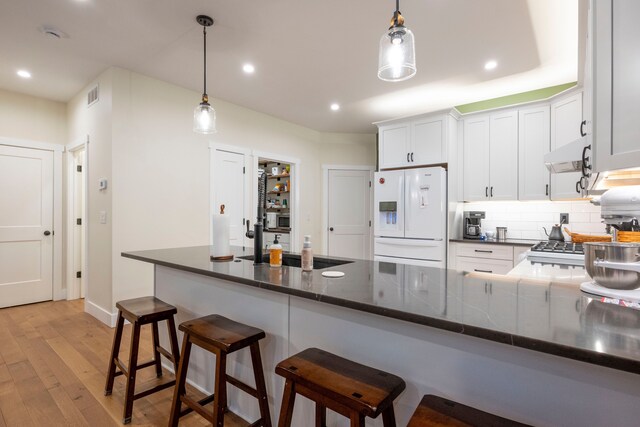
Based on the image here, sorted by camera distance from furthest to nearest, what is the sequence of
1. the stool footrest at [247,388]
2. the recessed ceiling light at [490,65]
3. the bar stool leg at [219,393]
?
the recessed ceiling light at [490,65]
the stool footrest at [247,388]
the bar stool leg at [219,393]

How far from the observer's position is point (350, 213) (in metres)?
5.87

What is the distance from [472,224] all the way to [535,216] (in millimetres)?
696

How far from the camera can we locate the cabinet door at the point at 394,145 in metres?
4.37

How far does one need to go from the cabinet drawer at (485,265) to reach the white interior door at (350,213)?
2049 mm

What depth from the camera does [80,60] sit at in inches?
125

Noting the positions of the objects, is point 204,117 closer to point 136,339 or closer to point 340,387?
point 136,339

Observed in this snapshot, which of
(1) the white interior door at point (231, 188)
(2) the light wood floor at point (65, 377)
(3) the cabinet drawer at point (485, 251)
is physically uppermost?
(1) the white interior door at point (231, 188)

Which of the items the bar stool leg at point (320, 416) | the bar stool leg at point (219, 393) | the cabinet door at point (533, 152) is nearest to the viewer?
the bar stool leg at point (320, 416)

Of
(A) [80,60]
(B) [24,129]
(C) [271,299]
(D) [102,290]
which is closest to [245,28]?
(A) [80,60]

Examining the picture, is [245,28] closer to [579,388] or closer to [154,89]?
[154,89]

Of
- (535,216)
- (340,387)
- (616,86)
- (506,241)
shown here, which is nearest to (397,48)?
(616,86)

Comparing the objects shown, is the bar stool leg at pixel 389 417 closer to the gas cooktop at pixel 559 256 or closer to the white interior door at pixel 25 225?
the gas cooktop at pixel 559 256

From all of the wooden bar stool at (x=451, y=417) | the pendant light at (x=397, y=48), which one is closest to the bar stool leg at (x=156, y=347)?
the wooden bar stool at (x=451, y=417)

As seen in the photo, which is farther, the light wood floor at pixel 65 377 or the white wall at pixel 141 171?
the white wall at pixel 141 171
